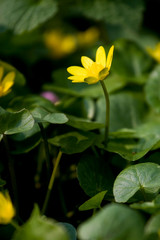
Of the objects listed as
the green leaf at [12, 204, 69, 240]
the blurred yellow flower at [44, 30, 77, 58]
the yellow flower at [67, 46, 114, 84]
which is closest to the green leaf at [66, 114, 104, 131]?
the yellow flower at [67, 46, 114, 84]

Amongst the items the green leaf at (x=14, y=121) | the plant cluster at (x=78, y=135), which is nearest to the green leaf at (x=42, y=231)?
the plant cluster at (x=78, y=135)

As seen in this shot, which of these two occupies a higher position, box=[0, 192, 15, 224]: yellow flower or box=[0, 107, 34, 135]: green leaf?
box=[0, 107, 34, 135]: green leaf

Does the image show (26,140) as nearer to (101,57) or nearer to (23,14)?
(101,57)

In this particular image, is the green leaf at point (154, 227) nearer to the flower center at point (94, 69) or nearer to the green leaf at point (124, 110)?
the flower center at point (94, 69)

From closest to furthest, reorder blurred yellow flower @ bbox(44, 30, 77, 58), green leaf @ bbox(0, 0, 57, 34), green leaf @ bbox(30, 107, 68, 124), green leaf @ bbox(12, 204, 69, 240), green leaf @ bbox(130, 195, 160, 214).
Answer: green leaf @ bbox(12, 204, 69, 240), green leaf @ bbox(130, 195, 160, 214), green leaf @ bbox(30, 107, 68, 124), green leaf @ bbox(0, 0, 57, 34), blurred yellow flower @ bbox(44, 30, 77, 58)

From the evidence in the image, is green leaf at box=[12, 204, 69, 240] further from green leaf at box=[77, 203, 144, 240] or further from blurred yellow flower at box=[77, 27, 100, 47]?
blurred yellow flower at box=[77, 27, 100, 47]

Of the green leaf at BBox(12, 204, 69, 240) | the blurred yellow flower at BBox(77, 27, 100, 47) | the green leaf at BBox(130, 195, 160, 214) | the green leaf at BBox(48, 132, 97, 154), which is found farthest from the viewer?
the blurred yellow flower at BBox(77, 27, 100, 47)

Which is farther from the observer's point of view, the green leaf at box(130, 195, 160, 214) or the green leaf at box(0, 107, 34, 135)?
the green leaf at box(0, 107, 34, 135)

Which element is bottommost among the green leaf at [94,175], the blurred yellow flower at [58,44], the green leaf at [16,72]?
the blurred yellow flower at [58,44]
